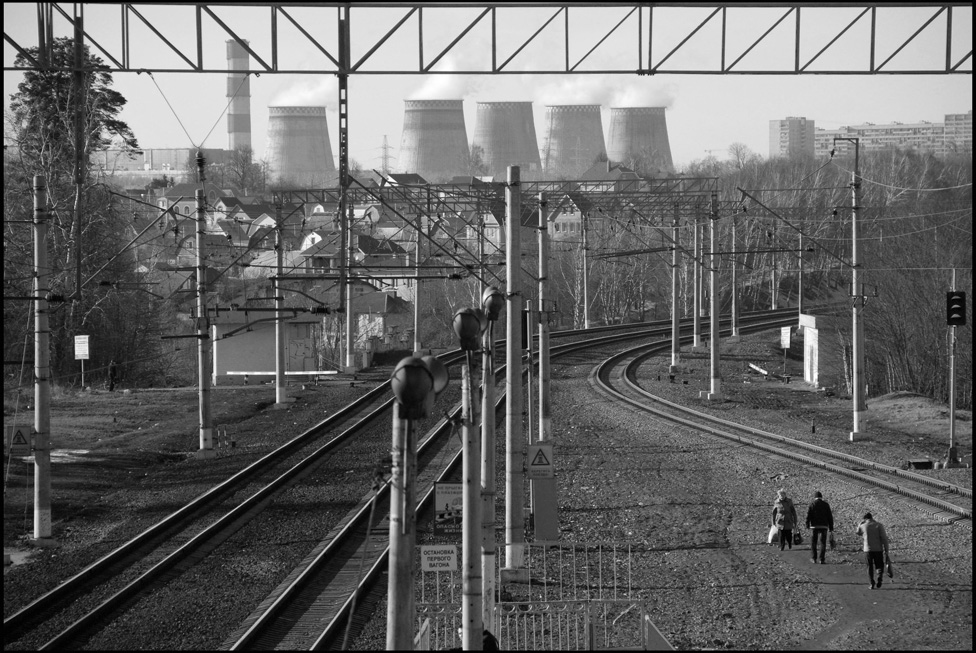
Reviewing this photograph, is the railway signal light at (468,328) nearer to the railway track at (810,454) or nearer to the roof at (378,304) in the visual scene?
the railway track at (810,454)

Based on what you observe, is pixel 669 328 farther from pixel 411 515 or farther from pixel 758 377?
pixel 411 515

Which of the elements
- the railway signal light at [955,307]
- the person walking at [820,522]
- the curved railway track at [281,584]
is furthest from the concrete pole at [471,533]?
the railway signal light at [955,307]

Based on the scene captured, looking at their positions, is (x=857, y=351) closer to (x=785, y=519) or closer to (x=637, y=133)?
(x=785, y=519)

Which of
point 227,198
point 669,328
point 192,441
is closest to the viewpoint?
point 192,441

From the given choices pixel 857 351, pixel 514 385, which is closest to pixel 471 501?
pixel 514 385

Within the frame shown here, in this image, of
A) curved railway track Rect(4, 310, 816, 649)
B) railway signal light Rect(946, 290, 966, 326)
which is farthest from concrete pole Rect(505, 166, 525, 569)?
railway signal light Rect(946, 290, 966, 326)

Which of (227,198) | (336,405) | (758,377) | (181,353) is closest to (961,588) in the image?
(336,405)

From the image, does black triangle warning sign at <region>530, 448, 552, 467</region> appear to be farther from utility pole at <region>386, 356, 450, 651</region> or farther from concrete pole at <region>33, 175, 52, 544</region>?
utility pole at <region>386, 356, 450, 651</region>
